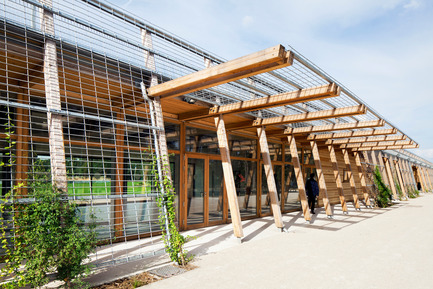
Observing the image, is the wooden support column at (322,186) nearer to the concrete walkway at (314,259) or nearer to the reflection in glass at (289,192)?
the reflection in glass at (289,192)

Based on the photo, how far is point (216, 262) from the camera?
4.97 m

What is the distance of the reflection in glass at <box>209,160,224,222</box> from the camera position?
8.72m

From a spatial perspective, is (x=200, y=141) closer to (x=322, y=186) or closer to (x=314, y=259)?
(x=314, y=259)

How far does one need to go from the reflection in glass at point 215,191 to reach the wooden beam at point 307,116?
4.20 ft

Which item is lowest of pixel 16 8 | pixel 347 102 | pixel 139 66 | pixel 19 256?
pixel 19 256

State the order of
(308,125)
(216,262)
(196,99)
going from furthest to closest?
(308,125) → (196,99) → (216,262)

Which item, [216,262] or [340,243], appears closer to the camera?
[216,262]

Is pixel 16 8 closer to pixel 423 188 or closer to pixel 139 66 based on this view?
pixel 139 66

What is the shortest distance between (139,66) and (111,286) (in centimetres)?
372

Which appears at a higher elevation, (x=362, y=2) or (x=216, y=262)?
(x=362, y=2)

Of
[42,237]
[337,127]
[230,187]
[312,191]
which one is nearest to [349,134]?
[337,127]

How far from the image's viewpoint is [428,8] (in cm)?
599

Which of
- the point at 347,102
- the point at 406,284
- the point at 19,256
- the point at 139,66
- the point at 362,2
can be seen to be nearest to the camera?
the point at 19,256

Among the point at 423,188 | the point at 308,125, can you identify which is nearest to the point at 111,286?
the point at 308,125
